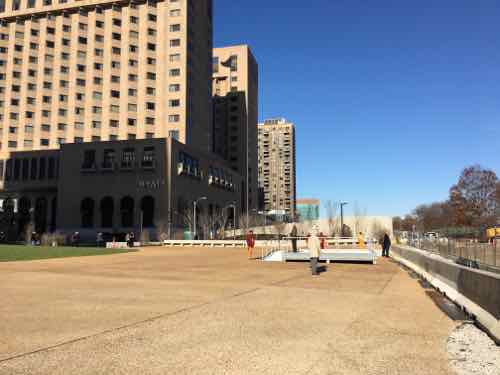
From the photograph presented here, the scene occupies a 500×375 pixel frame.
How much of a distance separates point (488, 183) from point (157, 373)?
73.6 metres

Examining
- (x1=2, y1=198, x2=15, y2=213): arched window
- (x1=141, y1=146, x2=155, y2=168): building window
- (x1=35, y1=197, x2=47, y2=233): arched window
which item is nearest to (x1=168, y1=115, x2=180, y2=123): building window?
(x1=141, y1=146, x2=155, y2=168): building window

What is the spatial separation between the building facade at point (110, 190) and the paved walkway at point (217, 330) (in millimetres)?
54700

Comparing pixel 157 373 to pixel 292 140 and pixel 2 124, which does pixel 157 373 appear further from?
pixel 292 140

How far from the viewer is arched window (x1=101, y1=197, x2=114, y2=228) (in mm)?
69938

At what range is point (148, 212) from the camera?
68.7m

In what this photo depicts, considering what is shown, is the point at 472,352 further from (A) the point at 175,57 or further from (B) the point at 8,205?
(B) the point at 8,205

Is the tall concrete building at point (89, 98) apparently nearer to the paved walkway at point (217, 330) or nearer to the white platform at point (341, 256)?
the white platform at point (341, 256)

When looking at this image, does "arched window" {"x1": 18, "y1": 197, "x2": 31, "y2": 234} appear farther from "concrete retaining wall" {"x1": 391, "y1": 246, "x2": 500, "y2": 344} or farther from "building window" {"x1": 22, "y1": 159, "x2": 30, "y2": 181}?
"concrete retaining wall" {"x1": 391, "y1": 246, "x2": 500, "y2": 344}

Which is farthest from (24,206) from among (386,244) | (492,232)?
(492,232)

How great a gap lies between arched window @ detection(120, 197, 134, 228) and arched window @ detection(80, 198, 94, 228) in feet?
17.3

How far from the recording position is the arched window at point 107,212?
229 feet

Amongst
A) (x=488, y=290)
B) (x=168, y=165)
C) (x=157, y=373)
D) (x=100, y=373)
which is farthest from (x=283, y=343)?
(x=168, y=165)

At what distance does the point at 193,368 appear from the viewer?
15.4ft

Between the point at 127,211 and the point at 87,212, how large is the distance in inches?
279
